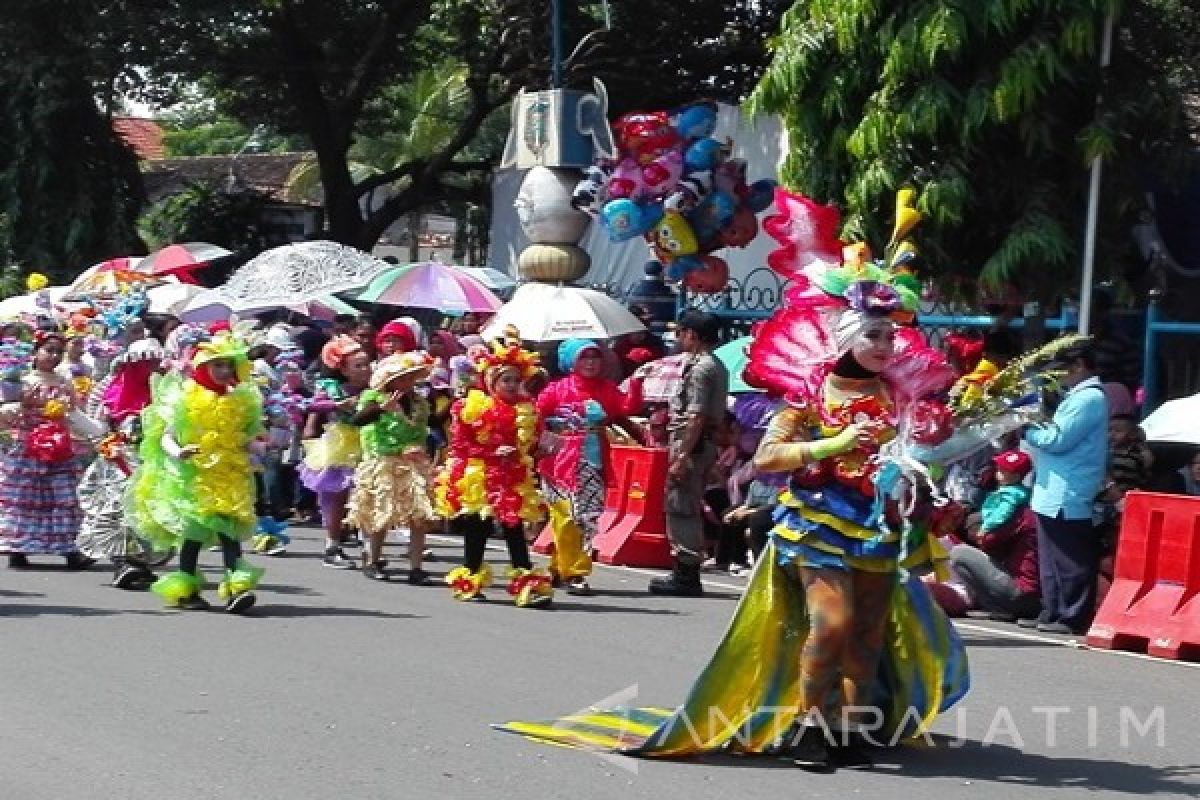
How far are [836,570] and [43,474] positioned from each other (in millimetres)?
7971

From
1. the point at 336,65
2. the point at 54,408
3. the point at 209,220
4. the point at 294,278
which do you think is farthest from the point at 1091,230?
the point at 209,220

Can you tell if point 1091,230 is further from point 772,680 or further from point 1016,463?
point 772,680

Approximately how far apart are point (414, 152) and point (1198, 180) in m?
23.3

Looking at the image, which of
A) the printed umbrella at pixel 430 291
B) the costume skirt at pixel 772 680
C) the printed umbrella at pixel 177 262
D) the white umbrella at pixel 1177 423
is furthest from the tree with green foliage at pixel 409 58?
the costume skirt at pixel 772 680

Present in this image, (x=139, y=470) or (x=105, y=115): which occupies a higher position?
(x=105, y=115)

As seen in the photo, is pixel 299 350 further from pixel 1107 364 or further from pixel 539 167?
pixel 1107 364

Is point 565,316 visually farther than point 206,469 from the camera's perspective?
Yes

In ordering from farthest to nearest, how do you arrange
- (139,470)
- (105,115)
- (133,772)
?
(105,115) < (139,470) < (133,772)

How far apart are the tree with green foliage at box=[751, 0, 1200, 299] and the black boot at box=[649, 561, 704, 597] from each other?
2.80m

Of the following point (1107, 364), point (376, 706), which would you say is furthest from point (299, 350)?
point (376, 706)

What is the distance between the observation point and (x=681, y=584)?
13547 mm

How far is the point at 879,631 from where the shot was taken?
7875 millimetres

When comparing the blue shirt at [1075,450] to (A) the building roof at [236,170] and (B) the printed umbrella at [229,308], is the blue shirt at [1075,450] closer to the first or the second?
(B) the printed umbrella at [229,308]

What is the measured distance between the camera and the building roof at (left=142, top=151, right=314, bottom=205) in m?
39.8
